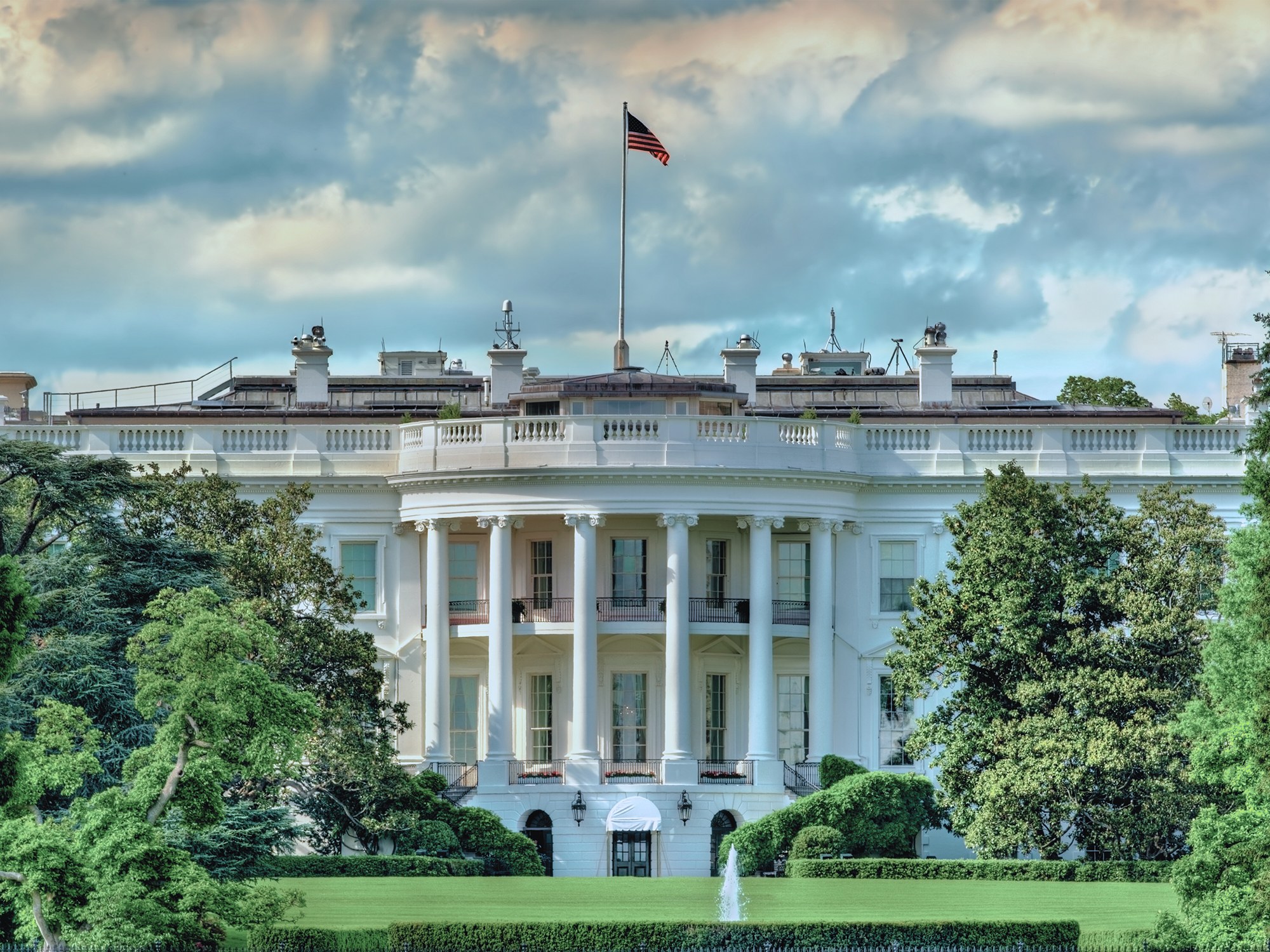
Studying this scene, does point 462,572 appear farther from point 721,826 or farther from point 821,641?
point 721,826

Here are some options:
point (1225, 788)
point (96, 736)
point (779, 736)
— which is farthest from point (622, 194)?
point (96, 736)

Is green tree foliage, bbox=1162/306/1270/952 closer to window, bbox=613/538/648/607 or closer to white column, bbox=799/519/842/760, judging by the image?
white column, bbox=799/519/842/760

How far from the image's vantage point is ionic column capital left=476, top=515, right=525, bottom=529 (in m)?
71.2

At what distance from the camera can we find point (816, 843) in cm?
6588

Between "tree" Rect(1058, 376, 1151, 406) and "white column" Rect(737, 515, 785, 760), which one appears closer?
"white column" Rect(737, 515, 785, 760)

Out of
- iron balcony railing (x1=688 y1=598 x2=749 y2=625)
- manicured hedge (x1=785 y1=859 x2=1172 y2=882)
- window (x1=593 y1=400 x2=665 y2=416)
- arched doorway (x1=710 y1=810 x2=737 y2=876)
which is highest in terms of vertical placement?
window (x1=593 y1=400 x2=665 y2=416)

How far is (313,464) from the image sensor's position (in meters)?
74.9

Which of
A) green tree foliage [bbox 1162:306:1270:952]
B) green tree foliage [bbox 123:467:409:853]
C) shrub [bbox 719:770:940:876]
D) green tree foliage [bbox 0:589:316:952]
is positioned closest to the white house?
shrub [bbox 719:770:940:876]

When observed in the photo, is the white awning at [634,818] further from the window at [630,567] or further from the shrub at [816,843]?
the window at [630,567]

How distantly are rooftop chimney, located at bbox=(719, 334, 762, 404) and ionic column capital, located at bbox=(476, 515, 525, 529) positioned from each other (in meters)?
11.6

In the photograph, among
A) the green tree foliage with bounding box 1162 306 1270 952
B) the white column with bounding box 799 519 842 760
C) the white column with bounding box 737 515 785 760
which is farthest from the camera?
the white column with bounding box 799 519 842 760

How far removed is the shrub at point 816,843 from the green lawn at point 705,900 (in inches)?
123

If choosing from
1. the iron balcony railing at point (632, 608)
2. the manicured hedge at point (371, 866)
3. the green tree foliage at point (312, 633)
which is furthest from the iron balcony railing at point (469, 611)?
the manicured hedge at point (371, 866)

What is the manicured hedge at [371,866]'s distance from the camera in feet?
199
